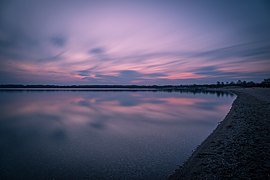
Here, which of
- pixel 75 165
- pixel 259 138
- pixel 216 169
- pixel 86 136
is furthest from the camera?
pixel 86 136

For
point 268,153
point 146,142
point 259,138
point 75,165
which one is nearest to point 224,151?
point 268,153

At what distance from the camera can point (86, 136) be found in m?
10.9

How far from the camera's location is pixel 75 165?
6641 mm

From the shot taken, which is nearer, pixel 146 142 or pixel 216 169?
pixel 216 169

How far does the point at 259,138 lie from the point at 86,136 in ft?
28.9

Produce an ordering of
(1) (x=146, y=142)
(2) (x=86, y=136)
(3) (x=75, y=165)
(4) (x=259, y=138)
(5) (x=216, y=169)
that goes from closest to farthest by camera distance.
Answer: (5) (x=216, y=169) → (3) (x=75, y=165) → (4) (x=259, y=138) → (1) (x=146, y=142) → (2) (x=86, y=136)

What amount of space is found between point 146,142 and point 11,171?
573 centimetres

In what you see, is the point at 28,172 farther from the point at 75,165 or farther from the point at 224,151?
the point at 224,151

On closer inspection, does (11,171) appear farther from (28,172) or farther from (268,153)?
(268,153)

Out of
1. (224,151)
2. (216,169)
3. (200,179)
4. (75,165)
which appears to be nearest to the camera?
(200,179)

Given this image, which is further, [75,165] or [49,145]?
[49,145]

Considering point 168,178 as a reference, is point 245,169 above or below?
above

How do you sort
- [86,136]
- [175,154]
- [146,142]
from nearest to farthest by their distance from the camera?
[175,154] → [146,142] → [86,136]

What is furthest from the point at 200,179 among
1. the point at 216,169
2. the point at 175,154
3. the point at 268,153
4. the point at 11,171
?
the point at 11,171
